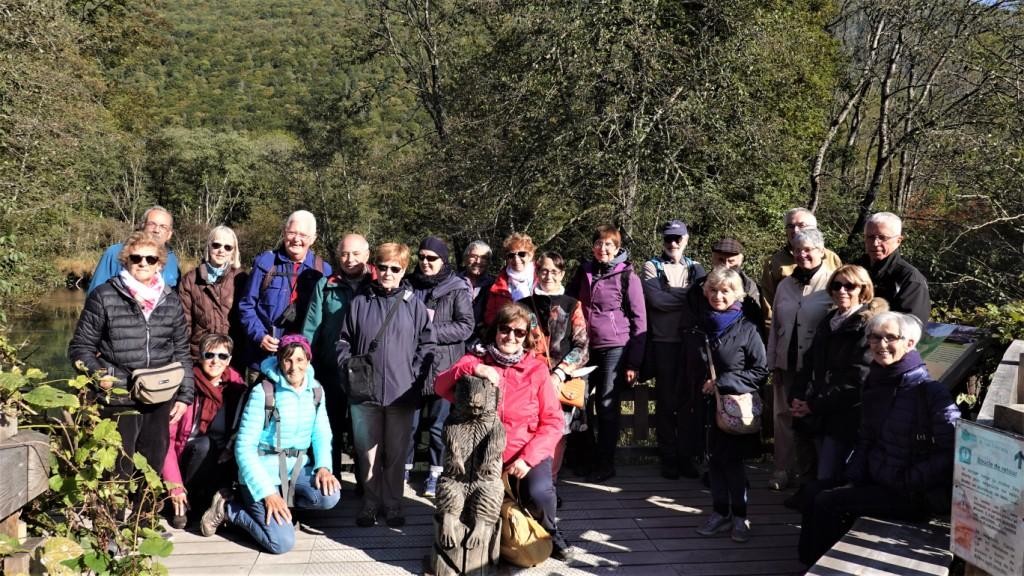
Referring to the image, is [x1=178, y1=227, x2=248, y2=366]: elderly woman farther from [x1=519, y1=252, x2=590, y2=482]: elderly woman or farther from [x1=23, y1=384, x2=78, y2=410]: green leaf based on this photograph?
[x1=23, y1=384, x2=78, y2=410]: green leaf

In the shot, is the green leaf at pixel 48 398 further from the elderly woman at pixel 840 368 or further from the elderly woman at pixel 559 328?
the elderly woman at pixel 840 368

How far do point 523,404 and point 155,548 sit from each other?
1.98 metres

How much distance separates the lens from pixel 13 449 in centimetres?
241

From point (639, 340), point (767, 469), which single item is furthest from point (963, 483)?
point (767, 469)

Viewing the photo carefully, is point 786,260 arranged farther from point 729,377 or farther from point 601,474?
point 601,474

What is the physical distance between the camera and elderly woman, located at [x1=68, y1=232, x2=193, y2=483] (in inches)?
157

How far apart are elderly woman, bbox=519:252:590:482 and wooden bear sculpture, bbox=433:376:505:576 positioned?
875mm

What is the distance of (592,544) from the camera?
431 cm

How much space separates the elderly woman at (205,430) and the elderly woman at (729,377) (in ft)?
8.83

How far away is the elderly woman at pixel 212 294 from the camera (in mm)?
4746

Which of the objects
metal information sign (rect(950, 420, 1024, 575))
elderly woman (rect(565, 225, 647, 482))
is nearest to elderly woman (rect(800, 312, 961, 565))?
metal information sign (rect(950, 420, 1024, 575))

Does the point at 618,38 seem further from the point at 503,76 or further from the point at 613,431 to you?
the point at 613,431

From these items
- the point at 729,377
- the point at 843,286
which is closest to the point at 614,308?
the point at 729,377

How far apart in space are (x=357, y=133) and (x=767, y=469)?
18.0 m
